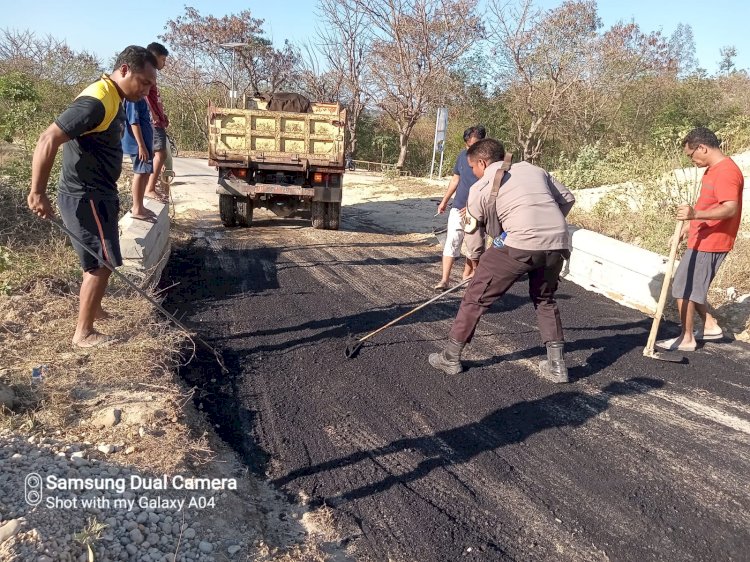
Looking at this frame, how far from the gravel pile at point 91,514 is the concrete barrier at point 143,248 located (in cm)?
253

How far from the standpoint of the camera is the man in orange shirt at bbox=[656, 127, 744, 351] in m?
4.47

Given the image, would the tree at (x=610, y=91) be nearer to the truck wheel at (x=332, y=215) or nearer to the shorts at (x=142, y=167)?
the truck wheel at (x=332, y=215)

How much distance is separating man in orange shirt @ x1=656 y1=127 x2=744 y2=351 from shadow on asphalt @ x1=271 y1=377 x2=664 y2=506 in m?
1.11

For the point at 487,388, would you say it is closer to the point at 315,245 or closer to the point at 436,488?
the point at 436,488

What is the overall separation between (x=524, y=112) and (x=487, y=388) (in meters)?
18.7

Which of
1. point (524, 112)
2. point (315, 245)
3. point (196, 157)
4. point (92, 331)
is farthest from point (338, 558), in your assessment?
point (196, 157)

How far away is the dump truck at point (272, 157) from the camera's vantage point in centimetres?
887

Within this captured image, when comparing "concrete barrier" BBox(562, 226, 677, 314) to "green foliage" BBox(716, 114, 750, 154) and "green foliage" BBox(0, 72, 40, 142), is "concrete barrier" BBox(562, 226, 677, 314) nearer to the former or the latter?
"green foliage" BBox(0, 72, 40, 142)

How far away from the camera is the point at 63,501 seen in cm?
219

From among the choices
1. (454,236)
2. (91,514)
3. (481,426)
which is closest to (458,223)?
(454,236)

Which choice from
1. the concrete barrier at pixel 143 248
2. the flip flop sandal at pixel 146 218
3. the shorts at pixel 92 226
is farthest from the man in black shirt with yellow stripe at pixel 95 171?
the flip flop sandal at pixel 146 218

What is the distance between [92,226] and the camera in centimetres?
374

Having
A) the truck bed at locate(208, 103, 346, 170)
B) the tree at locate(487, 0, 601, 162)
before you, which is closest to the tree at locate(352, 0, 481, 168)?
the tree at locate(487, 0, 601, 162)

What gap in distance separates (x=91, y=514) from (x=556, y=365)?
3126 mm
